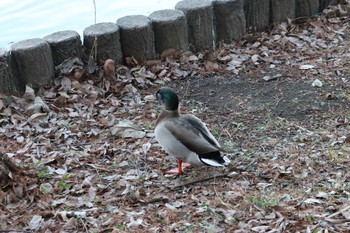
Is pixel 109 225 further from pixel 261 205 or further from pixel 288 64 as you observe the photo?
pixel 288 64

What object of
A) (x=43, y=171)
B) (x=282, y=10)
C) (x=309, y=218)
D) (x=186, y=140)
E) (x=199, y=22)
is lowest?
(x=309, y=218)

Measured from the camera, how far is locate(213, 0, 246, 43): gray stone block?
603cm

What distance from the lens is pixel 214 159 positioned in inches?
161

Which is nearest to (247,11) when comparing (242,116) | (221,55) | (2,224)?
(221,55)

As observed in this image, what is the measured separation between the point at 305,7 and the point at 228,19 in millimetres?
918

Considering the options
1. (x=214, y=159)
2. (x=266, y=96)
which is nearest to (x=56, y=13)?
(x=266, y=96)

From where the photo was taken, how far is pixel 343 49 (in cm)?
605

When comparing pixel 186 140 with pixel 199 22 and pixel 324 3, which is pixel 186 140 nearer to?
pixel 199 22

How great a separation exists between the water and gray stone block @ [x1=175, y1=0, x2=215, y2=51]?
4.01ft

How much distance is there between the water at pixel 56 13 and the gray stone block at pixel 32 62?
4.46 feet

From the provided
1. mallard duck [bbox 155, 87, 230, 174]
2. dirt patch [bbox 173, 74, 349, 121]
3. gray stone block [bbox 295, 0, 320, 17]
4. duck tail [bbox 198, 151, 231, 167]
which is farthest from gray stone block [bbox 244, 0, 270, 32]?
duck tail [bbox 198, 151, 231, 167]

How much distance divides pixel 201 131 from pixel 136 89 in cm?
133

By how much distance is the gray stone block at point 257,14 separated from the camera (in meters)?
6.26

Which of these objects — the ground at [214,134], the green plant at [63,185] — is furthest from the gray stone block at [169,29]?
the green plant at [63,185]
